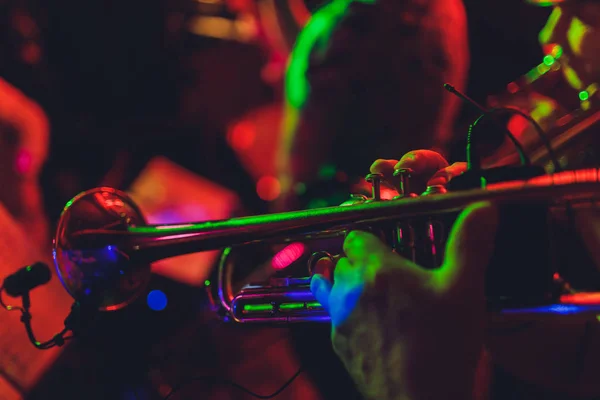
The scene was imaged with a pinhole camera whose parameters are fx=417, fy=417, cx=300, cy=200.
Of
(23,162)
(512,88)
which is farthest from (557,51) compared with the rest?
(23,162)

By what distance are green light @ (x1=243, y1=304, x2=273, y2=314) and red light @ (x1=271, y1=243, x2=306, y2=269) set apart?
0.31 metres

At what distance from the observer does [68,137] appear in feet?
9.71

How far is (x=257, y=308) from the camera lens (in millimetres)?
1395

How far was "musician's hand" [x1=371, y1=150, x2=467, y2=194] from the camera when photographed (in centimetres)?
112

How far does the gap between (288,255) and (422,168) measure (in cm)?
84

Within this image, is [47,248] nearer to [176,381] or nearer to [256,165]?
[176,381]

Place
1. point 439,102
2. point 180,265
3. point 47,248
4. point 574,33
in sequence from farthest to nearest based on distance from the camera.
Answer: point 180,265, point 47,248, point 439,102, point 574,33

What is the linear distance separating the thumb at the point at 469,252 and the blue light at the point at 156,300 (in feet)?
7.09

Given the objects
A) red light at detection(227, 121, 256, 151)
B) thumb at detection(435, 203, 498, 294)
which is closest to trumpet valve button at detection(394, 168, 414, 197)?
thumb at detection(435, 203, 498, 294)

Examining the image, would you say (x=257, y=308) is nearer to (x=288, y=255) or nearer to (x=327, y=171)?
(x=288, y=255)

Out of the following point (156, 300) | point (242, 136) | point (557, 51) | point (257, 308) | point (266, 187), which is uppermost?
point (557, 51)

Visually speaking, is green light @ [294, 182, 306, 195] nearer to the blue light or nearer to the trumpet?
the trumpet

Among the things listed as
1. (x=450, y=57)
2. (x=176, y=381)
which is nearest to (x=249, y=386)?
(x=176, y=381)

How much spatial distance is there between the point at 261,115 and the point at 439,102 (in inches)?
92.6
